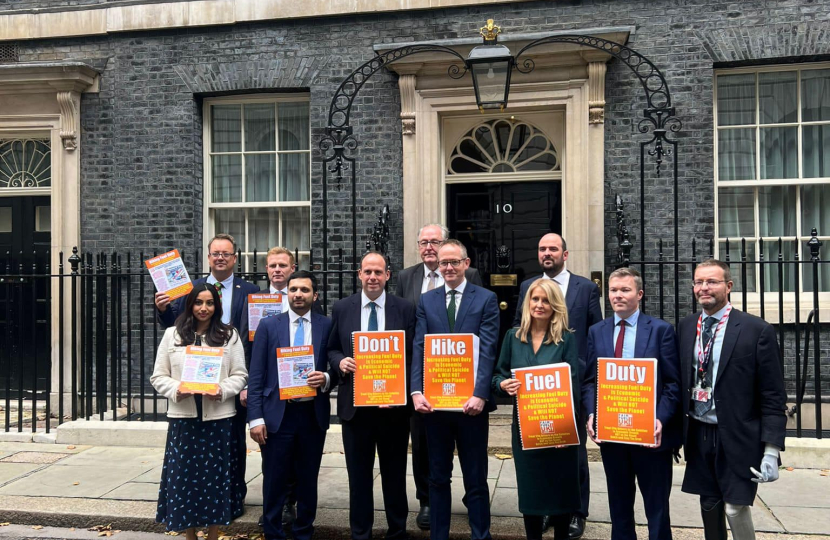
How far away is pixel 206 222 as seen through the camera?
889cm

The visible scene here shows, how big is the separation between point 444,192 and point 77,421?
4753 mm

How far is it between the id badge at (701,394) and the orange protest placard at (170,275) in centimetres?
364

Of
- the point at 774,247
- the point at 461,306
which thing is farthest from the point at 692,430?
the point at 774,247

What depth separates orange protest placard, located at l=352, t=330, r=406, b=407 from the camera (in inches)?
176

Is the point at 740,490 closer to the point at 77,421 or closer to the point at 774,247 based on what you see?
the point at 774,247

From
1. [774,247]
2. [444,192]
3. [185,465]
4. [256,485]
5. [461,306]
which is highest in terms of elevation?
[444,192]

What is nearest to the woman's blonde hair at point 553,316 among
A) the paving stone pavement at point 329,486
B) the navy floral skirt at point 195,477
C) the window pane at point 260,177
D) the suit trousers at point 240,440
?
the paving stone pavement at point 329,486

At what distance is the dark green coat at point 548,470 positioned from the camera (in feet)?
13.5

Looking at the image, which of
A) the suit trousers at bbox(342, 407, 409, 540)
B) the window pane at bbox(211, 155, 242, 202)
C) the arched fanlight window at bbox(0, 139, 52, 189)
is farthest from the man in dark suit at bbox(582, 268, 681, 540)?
the arched fanlight window at bbox(0, 139, 52, 189)

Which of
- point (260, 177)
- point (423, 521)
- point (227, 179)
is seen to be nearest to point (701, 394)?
point (423, 521)

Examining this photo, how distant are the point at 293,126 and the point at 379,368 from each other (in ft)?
16.7

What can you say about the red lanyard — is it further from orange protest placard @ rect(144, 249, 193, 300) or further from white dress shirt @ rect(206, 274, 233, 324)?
orange protest placard @ rect(144, 249, 193, 300)

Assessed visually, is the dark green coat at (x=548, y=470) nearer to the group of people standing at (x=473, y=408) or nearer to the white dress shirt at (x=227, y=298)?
the group of people standing at (x=473, y=408)

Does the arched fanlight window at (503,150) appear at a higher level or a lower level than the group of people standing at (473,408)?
higher
